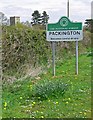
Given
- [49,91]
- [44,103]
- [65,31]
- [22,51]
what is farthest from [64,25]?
[44,103]

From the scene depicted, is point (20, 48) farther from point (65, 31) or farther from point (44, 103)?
point (44, 103)

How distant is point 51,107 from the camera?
7930mm

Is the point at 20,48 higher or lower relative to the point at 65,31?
lower

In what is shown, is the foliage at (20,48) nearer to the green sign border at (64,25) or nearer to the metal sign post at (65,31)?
the metal sign post at (65,31)

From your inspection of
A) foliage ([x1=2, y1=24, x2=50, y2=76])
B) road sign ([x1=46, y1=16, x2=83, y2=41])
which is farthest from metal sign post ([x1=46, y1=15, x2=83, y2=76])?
foliage ([x1=2, y1=24, x2=50, y2=76])

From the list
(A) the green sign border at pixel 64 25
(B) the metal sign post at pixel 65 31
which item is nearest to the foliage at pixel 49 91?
(B) the metal sign post at pixel 65 31

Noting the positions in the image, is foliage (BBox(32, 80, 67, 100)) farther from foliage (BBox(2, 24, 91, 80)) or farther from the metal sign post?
the metal sign post

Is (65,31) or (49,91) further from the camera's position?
(65,31)

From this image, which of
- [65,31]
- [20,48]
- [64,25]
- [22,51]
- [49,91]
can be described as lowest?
[49,91]

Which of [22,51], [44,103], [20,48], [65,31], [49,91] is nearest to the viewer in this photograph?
[44,103]

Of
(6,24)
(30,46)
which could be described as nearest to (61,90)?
(6,24)

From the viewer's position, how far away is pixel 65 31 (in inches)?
573

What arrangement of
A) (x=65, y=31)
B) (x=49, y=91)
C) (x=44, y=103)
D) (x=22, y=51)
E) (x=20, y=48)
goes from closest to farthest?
(x=44, y=103)
(x=49, y=91)
(x=20, y=48)
(x=22, y=51)
(x=65, y=31)

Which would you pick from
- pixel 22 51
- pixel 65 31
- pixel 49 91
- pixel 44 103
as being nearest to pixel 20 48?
pixel 22 51
